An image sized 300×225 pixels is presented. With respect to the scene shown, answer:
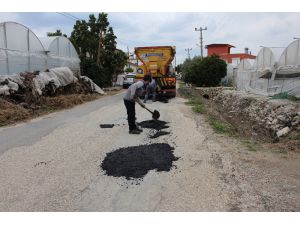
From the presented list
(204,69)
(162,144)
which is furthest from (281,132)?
(204,69)

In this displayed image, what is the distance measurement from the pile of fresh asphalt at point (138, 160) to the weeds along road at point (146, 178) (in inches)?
5.5

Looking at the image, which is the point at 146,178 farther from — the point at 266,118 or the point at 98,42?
the point at 98,42

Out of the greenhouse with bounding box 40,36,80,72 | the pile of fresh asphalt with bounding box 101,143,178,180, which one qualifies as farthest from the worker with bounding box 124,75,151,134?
the greenhouse with bounding box 40,36,80,72

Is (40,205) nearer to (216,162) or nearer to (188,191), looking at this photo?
(188,191)

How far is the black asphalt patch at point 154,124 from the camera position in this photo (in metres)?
9.06

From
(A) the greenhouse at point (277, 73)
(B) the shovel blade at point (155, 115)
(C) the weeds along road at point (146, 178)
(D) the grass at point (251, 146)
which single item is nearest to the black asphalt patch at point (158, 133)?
(C) the weeds along road at point (146, 178)

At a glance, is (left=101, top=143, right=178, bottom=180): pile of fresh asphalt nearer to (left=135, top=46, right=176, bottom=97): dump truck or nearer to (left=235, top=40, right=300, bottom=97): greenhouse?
(left=235, top=40, right=300, bottom=97): greenhouse

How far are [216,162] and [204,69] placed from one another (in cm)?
2792

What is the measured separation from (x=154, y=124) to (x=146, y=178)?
4647 millimetres

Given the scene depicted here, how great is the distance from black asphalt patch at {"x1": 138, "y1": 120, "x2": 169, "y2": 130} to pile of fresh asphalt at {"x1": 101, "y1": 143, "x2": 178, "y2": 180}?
223 cm

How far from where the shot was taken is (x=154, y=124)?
31.0ft

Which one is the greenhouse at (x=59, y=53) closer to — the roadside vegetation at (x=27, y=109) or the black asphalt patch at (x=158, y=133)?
the roadside vegetation at (x=27, y=109)

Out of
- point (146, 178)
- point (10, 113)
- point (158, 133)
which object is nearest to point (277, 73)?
point (158, 133)

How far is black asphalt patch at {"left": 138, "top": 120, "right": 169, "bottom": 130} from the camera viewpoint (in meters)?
9.06
